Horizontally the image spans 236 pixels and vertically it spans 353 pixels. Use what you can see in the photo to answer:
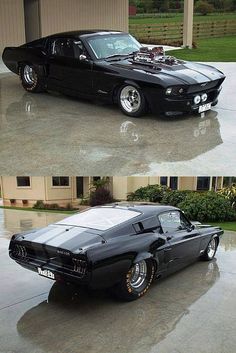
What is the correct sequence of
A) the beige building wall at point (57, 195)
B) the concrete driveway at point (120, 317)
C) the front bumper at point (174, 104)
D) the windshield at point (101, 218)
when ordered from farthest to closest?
the beige building wall at point (57, 195)
the front bumper at point (174, 104)
the windshield at point (101, 218)
the concrete driveway at point (120, 317)

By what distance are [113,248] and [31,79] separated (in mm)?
6761

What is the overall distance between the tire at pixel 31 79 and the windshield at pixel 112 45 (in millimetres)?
1562

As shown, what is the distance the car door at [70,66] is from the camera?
8992 mm

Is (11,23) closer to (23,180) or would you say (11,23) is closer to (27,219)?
(27,219)

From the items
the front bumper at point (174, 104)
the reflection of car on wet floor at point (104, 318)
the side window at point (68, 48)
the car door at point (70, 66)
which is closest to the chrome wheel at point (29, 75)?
the car door at point (70, 66)

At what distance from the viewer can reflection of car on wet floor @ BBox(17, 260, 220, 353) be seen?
425 cm

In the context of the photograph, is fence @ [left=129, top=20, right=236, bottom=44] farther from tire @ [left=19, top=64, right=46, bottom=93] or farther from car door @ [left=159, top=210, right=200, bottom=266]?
car door @ [left=159, top=210, right=200, bottom=266]

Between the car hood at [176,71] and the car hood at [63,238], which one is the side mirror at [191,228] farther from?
the car hood at [176,71]

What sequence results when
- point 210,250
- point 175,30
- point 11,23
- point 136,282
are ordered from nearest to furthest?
point 136,282 → point 210,250 → point 11,23 → point 175,30

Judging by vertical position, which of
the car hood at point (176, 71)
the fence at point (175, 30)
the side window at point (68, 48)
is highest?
the fence at point (175, 30)

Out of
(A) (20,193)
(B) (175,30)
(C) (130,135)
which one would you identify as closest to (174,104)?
(C) (130,135)

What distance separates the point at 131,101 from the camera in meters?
8.57

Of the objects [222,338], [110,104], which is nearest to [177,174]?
[222,338]

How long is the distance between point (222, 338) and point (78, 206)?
9429 millimetres
